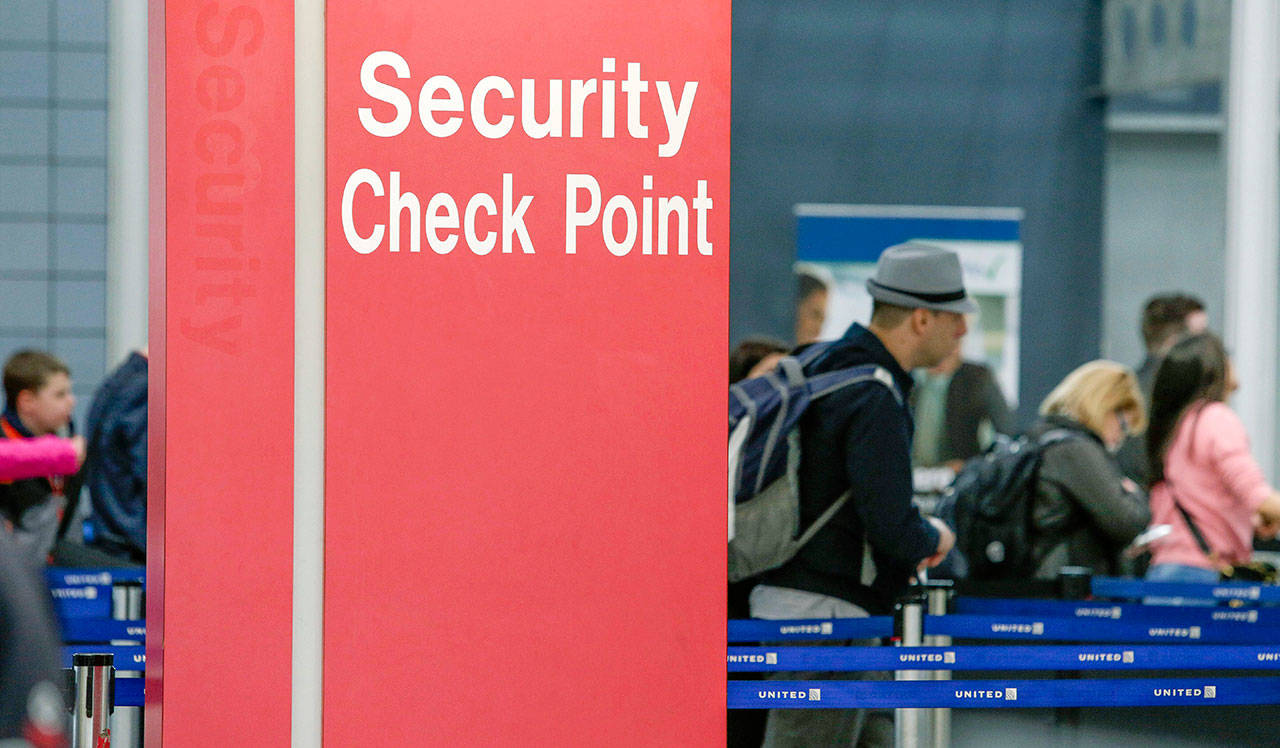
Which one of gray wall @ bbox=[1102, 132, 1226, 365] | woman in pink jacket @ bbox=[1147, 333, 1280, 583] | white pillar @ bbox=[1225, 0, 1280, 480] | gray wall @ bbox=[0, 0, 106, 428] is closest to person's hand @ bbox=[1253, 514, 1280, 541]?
woman in pink jacket @ bbox=[1147, 333, 1280, 583]

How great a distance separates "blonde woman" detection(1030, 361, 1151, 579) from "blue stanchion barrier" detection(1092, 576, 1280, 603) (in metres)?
0.21

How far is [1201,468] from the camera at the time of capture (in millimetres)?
5723

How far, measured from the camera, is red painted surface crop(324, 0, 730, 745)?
8.16 ft

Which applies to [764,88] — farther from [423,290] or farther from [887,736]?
[423,290]

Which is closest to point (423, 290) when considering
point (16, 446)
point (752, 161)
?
point (16, 446)

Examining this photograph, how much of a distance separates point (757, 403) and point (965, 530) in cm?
225

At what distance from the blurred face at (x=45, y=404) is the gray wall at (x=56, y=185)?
144 inches

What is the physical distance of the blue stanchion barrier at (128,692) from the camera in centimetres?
320

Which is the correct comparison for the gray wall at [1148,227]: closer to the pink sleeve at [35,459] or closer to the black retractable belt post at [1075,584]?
the black retractable belt post at [1075,584]

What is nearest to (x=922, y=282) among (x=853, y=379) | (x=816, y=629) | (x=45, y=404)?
(x=853, y=379)

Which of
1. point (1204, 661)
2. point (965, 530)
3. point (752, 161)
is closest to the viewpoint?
point (1204, 661)

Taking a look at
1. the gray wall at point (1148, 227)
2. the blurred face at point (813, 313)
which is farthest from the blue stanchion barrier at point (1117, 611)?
the gray wall at point (1148, 227)

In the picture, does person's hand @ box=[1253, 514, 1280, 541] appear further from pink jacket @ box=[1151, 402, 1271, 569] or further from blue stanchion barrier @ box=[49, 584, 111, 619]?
blue stanchion barrier @ box=[49, 584, 111, 619]

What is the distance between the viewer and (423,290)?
2.50 m
